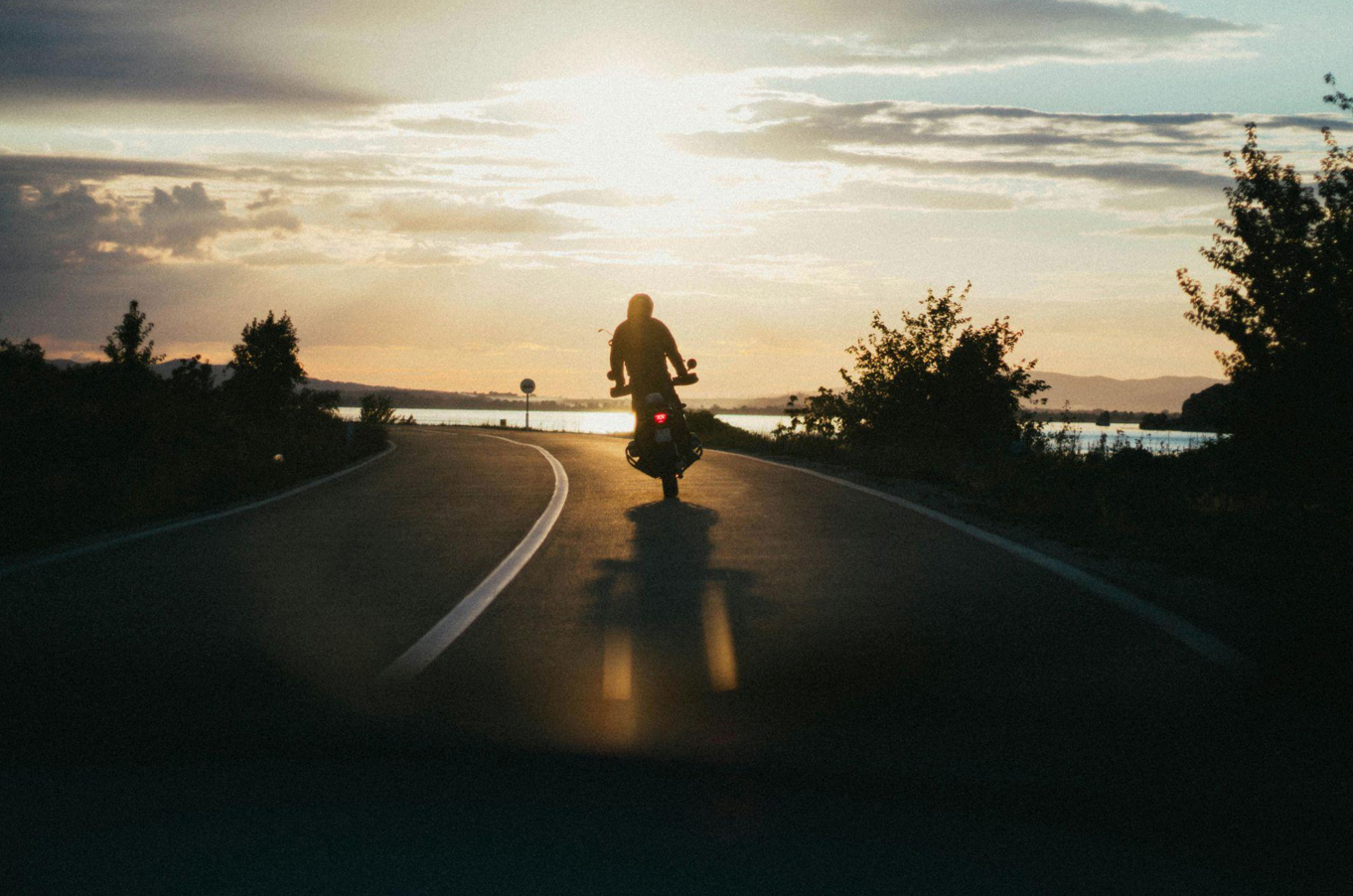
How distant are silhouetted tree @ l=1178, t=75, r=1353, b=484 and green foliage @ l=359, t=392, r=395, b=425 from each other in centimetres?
3924

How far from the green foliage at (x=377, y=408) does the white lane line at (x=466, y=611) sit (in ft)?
132

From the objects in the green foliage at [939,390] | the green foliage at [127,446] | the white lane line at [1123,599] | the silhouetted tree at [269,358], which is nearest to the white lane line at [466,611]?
the white lane line at [1123,599]

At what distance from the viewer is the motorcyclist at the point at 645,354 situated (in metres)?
15.0

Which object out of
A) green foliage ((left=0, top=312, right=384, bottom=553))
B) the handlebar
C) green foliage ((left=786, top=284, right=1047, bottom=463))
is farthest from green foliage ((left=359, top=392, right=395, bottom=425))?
the handlebar

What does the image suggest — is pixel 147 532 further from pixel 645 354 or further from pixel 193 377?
pixel 193 377

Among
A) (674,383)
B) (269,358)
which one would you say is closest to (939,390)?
(674,383)

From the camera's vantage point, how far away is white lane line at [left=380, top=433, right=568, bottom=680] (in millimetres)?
6191

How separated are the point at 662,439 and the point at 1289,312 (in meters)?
7.12

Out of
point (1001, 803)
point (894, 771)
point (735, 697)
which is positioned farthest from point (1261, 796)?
point (735, 697)

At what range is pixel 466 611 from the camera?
7707 mm

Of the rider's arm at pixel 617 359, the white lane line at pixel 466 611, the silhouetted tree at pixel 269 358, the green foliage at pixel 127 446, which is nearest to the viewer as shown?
the white lane line at pixel 466 611

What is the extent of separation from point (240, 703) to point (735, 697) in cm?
221

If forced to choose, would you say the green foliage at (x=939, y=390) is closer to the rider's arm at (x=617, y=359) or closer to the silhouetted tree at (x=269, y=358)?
the rider's arm at (x=617, y=359)

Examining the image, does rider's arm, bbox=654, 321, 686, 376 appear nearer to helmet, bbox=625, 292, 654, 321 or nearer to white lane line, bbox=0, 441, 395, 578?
helmet, bbox=625, 292, 654, 321
